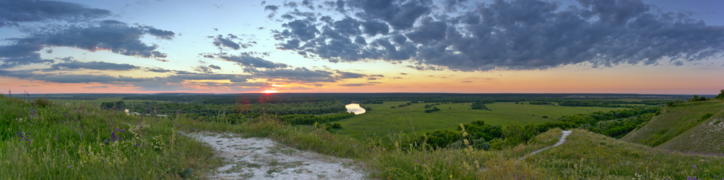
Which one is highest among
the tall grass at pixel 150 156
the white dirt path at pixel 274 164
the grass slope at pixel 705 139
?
the tall grass at pixel 150 156

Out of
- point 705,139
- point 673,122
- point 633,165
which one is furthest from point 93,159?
point 673,122

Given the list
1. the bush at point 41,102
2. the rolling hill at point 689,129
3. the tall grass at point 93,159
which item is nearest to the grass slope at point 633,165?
the tall grass at point 93,159

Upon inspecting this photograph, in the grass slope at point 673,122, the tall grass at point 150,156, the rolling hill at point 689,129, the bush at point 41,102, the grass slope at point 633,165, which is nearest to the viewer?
the tall grass at point 150,156

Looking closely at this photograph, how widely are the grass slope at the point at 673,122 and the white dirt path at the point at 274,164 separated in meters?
45.1

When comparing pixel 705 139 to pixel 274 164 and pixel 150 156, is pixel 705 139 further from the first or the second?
pixel 150 156

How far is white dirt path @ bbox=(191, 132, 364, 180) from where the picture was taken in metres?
5.20

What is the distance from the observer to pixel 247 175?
16.8 feet

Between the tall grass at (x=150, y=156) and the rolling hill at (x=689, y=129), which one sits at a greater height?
the tall grass at (x=150, y=156)

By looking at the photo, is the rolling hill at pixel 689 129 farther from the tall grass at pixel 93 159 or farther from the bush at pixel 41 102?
the bush at pixel 41 102

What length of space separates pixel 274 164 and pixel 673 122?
54.3 m

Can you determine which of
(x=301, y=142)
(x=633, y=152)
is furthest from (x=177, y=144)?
(x=633, y=152)

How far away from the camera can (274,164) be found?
19.6 feet

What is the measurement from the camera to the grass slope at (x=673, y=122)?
1312 inches

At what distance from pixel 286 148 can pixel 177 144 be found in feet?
8.90
